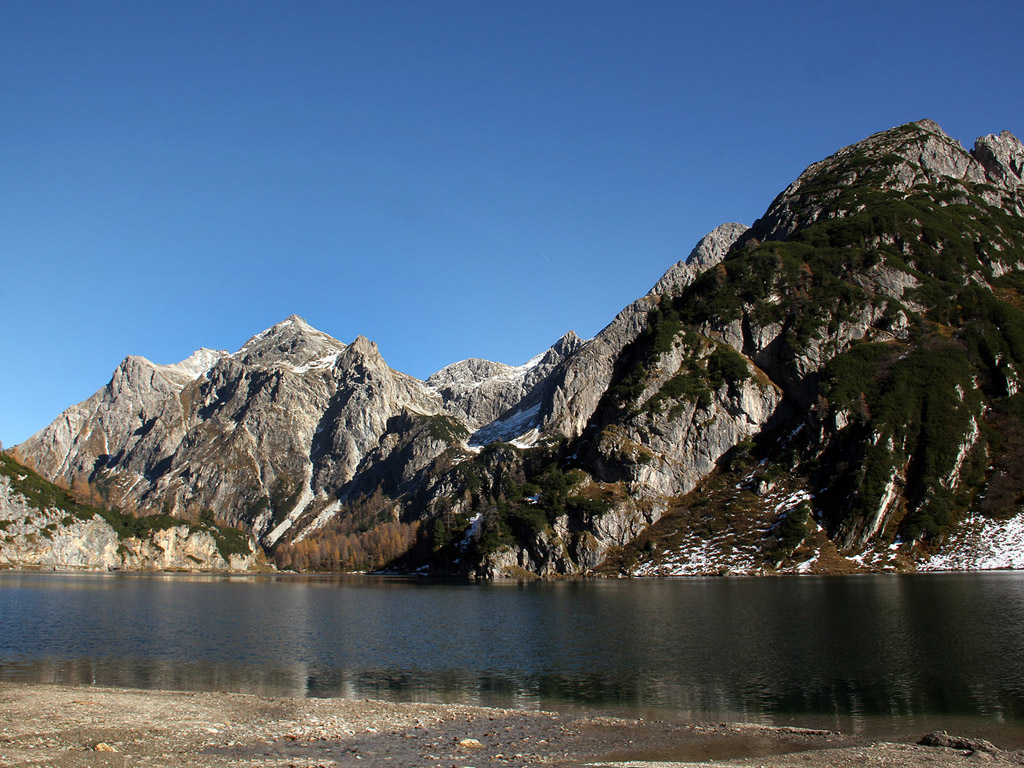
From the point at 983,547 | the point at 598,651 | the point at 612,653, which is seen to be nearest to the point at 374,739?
the point at 612,653

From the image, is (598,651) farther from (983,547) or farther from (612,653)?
(983,547)

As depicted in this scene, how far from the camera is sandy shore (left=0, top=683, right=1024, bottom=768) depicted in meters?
25.9

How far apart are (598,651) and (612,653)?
1.62 m

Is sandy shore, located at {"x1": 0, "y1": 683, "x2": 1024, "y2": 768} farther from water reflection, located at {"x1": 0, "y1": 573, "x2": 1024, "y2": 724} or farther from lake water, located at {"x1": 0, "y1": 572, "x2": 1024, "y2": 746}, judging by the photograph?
water reflection, located at {"x1": 0, "y1": 573, "x2": 1024, "y2": 724}

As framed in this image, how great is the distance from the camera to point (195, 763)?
2514 centimetres

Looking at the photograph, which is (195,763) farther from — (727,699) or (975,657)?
(975,657)

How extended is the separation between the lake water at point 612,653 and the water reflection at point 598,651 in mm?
227

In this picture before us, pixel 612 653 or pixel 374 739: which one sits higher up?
pixel 374 739

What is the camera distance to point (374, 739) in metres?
30.0

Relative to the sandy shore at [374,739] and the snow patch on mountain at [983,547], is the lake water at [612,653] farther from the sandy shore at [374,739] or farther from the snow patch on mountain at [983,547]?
the snow patch on mountain at [983,547]

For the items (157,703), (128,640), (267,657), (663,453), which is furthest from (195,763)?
(663,453)

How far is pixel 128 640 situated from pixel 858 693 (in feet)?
200

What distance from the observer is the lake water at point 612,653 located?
127 feet

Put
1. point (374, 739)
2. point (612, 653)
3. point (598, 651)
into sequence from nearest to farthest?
point (374, 739)
point (612, 653)
point (598, 651)
